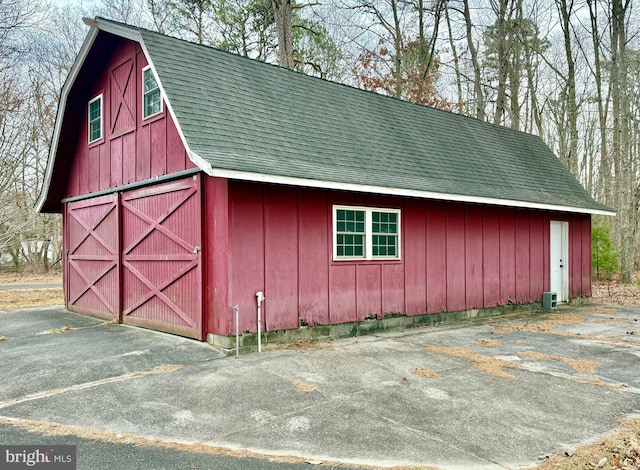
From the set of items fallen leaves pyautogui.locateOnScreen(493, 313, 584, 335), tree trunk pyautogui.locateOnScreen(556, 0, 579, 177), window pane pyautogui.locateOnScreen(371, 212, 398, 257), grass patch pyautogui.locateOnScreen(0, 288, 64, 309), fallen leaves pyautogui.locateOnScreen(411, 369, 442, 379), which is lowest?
fallen leaves pyautogui.locateOnScreen(493, 313, 584, 335)

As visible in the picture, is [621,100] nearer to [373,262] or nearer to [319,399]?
[373,262]

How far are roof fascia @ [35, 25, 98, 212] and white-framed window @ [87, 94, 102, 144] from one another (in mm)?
488

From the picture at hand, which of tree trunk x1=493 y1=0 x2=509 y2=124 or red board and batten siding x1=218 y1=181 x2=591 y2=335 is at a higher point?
tree trunk x1=493 y1=0 x2=509 y2=124

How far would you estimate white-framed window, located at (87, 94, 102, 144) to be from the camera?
1020 cm

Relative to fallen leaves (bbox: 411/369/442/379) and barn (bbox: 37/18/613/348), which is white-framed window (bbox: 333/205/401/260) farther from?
fallen leaves (bbox: 411/369/442/379)

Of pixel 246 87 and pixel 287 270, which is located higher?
pixel 246 87

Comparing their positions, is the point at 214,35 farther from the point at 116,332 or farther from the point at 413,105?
the point at 116,332

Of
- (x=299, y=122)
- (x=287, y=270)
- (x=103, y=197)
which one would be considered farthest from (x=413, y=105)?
(x=103, y=197)

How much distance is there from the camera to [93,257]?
10.3 metres

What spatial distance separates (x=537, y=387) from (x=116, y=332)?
6516mm

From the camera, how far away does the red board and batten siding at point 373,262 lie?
7.32 meters

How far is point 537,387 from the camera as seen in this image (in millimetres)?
5457

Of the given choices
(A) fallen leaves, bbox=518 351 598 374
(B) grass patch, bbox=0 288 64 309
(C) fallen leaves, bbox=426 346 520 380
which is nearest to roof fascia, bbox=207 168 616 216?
(C) fallen leaves, bbox=426 346 520 380

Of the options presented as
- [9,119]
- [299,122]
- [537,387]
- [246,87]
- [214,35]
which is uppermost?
[214,35]
